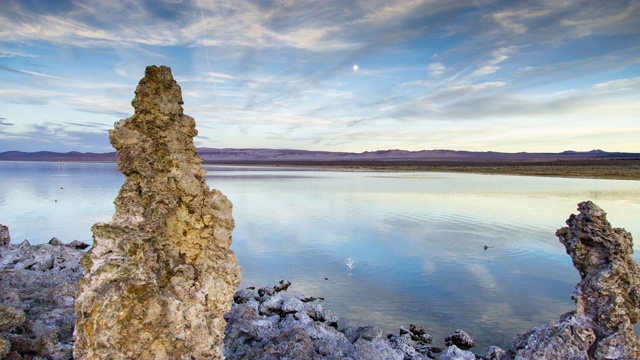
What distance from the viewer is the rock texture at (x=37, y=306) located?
14.2ft

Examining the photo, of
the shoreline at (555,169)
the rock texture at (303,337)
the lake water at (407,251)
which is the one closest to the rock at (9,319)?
the rock texture at (303,337)

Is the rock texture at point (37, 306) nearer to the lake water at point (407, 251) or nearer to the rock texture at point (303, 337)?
the rock texture at point (303, 337)

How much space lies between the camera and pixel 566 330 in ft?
16.2

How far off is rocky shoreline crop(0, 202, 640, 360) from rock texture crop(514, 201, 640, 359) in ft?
0.03

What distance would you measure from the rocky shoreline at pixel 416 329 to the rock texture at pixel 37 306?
0.01 meters

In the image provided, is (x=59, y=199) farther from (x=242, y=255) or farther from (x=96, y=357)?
(x=96, y=357)

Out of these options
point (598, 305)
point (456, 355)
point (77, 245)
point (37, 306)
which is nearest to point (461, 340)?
point (456, 355)

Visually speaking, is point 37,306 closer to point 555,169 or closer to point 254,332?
point 254,332

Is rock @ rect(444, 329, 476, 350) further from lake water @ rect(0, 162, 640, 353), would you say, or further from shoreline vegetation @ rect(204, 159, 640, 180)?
shoreline vegetation @ rect(204, 159, 640, 180)

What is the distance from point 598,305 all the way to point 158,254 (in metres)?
5.13

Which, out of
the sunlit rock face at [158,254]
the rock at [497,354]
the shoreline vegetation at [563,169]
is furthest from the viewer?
the shoreline vegetation at [563,169]

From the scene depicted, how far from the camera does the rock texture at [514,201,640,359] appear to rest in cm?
475

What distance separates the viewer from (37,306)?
578 centimetres

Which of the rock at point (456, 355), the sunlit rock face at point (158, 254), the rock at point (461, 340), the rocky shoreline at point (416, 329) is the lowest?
the rock at point (461, 340)
